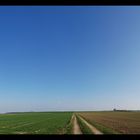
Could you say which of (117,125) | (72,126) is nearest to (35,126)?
(72,126)

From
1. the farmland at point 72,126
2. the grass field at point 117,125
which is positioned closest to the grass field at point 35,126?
the farmland at point 72,126

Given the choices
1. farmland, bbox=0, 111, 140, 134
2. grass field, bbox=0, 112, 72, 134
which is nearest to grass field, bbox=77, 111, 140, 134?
farmland, bbox=0, 111, 140, 134

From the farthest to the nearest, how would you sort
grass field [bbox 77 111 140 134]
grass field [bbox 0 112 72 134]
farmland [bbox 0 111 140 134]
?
grass field [bbox 77 111 140 134] → grass field [bbox 0 112 72 134] → farmland [bbox 0 111 140 134]

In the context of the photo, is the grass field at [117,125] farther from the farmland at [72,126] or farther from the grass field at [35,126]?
the grass field at [35,126]

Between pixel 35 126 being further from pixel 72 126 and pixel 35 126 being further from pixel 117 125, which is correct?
pixel 117 125

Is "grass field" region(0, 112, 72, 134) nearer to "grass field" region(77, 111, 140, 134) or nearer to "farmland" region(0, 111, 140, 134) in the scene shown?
"farmland" region(0, 111, 140, 134)
